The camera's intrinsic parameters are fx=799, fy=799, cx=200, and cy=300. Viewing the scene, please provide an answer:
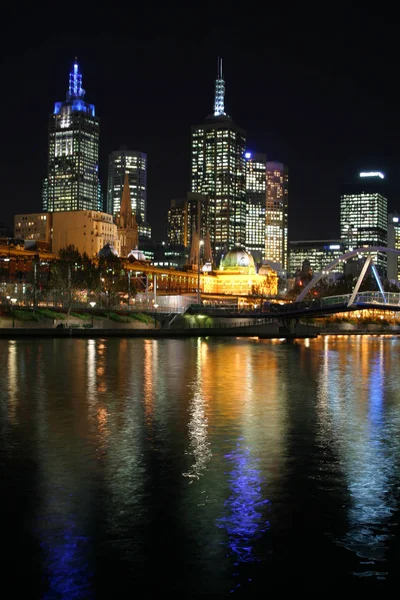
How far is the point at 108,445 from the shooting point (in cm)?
2366

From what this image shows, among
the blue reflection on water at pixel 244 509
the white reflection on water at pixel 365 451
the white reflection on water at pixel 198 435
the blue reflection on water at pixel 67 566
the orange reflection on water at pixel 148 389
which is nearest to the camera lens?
the blue reflection on water at pixel 67 566

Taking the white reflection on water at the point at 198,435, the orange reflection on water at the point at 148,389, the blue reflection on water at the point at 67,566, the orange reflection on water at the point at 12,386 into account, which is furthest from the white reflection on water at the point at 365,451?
the orange reflection on water at the point at 12,386

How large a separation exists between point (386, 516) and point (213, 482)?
4.43 metres

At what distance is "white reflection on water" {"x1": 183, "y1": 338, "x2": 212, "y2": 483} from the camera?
20.7m

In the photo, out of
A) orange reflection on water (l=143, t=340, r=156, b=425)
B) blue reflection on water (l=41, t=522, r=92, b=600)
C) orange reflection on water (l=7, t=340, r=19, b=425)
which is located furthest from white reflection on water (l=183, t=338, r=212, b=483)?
orange reflection on water (l=7, t=340, r=19, b=425)

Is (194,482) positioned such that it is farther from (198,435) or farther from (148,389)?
(148,389)

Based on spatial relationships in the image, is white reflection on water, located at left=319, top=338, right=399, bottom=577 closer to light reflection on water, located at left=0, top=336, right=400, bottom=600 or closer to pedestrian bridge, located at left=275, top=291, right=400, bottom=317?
light reflection on water, located at left=0, top=336, right=400, bottom=600

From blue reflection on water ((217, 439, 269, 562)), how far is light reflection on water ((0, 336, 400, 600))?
1.5 inches

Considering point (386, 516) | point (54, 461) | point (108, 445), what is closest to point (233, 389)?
point (108, 445)

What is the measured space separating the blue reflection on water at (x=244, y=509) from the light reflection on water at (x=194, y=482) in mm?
37

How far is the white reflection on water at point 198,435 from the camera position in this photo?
2072 cm

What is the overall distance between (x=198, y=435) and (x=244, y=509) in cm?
905

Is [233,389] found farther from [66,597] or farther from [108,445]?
[66,597]

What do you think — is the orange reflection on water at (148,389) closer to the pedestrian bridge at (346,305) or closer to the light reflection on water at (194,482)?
the light reflection on water at (194,482)
